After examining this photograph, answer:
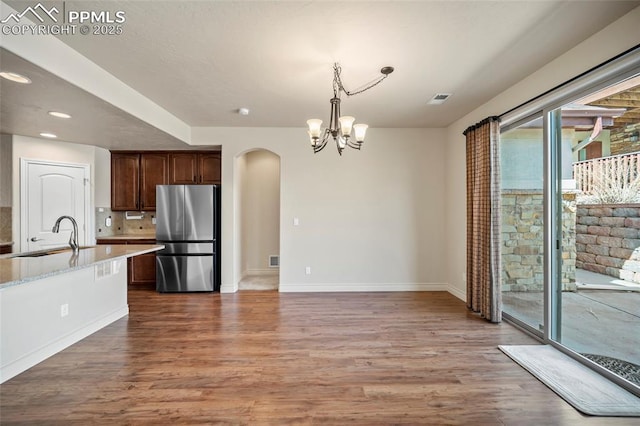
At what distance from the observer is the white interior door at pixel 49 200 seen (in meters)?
4.16

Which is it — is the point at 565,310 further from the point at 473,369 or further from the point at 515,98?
the point at 515,98

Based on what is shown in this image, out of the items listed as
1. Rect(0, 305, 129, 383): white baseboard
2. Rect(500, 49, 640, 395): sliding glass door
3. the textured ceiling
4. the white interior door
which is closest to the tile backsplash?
the white interior door

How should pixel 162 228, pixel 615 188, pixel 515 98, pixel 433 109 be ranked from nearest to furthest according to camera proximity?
pixel 615 188
pixel 515 98
pixel 433 109
pixel 162 228

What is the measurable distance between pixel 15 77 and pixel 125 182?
10.1 ft

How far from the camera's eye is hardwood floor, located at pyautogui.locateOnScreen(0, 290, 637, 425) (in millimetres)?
1851

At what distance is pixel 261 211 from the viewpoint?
576 cm

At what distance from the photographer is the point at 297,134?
4.60 meters

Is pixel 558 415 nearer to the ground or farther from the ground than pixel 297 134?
nearer to the ground

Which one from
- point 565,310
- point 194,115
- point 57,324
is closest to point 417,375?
point 565,310

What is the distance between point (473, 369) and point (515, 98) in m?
2.80

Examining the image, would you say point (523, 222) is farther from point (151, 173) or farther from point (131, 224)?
point (131, 224)

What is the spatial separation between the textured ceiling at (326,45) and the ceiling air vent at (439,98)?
0.32 feet

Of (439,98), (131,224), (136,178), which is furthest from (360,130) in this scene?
(131,224)

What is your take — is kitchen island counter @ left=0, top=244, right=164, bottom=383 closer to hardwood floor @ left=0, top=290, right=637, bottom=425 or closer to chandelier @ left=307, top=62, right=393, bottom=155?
hardwood floor @ left=0, top=290, right=637, bottom=425
